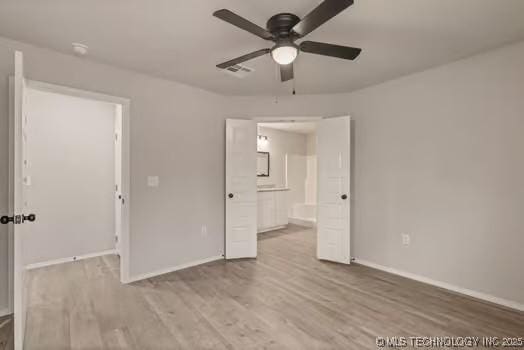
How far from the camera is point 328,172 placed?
12.1 ft

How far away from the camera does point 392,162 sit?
10.8 feet

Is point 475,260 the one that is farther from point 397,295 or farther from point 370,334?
point 370,334

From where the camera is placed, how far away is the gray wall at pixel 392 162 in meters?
2.43

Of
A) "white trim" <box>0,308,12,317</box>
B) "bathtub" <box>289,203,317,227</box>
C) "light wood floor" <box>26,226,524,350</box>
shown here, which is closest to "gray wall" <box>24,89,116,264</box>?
"light wood floor" <box>26,226,524,350</box>

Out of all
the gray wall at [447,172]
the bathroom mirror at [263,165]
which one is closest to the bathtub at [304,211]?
the bathroom mirror at [263,165]

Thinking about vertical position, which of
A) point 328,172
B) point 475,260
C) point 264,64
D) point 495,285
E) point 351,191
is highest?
point 264,64

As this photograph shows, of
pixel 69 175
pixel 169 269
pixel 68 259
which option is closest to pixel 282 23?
pixel 169 269

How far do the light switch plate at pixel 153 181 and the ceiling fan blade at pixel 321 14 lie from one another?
92.2 inches

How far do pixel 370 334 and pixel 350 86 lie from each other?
2.89m

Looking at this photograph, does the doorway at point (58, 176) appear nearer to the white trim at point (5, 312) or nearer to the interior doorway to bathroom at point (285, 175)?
the white trim at point (5, 312)

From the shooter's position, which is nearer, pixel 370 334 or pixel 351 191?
pixel 370 334

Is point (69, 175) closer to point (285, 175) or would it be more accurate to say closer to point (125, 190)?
point (125, 190)

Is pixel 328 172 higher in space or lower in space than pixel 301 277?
higher

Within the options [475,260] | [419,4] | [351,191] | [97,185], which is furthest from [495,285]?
[97,185]
